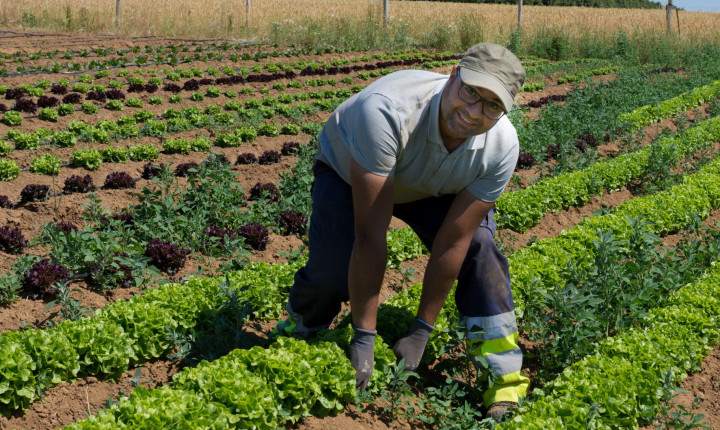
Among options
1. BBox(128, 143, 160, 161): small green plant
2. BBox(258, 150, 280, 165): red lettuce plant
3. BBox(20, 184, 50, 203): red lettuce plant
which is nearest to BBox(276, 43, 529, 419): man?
BBox(20, 184, 50, 203): red lettuce plant

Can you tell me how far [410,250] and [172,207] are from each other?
2162mm

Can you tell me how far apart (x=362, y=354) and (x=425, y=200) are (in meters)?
0.93

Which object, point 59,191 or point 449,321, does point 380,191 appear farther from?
point 59,191

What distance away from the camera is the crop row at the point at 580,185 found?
7109 mm

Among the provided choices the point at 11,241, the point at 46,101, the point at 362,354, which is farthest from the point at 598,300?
the point at 46,101

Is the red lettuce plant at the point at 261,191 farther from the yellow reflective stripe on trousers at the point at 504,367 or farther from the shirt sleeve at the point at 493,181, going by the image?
the shirt sleeve at the point at 493,181

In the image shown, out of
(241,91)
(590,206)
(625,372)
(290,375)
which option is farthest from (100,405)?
(241,91)

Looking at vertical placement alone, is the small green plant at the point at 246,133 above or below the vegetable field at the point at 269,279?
above

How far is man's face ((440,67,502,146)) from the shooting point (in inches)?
125

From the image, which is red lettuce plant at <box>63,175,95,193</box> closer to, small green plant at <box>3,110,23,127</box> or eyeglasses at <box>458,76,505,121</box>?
small green plant at <box>3,110,23,127</box>

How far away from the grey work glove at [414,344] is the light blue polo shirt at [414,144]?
0.74 meters

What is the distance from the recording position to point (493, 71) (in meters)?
3.13

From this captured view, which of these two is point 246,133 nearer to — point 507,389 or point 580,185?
point 580,185

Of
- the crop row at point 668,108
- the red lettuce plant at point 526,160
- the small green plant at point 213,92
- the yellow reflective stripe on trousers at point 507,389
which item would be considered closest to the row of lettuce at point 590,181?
the crop row at point 668,108
